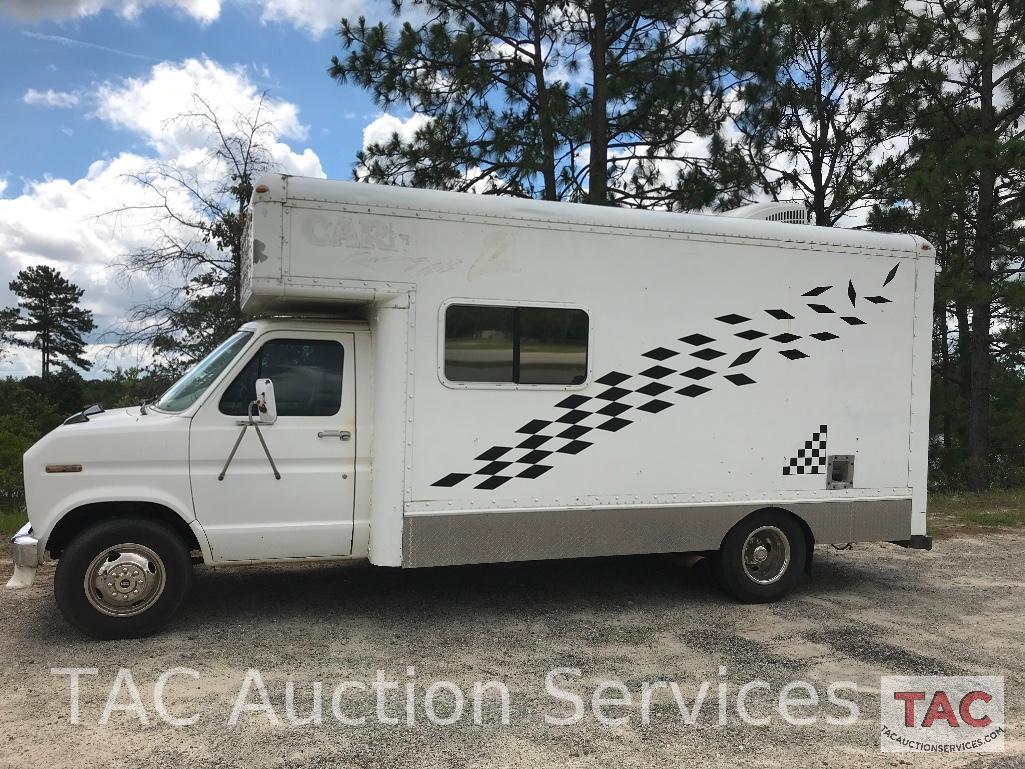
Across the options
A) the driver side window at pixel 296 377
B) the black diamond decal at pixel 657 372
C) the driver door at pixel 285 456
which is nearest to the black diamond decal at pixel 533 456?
the black diamond decal at pixel 657 372

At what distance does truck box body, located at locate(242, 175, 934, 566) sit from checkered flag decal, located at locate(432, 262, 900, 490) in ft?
0.05

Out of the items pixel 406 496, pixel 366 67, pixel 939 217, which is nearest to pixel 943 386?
pixel 939 217

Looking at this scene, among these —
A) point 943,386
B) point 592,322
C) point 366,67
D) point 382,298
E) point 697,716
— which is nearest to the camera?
point 697,716

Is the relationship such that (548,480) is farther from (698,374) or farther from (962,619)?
(962,619)

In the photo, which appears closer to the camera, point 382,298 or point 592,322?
point 382,298

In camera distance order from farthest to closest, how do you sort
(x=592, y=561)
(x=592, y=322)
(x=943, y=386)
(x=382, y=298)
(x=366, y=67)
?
(x=943, y=386) < (x=366, y=67) < (x=592, y=561) < (x=592, y=322) < (x=382, y=298)

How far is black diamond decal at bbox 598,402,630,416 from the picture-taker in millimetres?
5828

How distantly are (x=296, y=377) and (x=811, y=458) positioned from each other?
12.8 feet

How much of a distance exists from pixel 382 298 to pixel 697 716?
3.14 m

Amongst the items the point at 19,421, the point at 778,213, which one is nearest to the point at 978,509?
the point at 778,213

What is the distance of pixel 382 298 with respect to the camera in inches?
213

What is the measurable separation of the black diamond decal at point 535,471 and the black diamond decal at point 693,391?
116 cm

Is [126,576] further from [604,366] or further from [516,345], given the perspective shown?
[604,366]

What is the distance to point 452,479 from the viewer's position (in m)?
5.52
